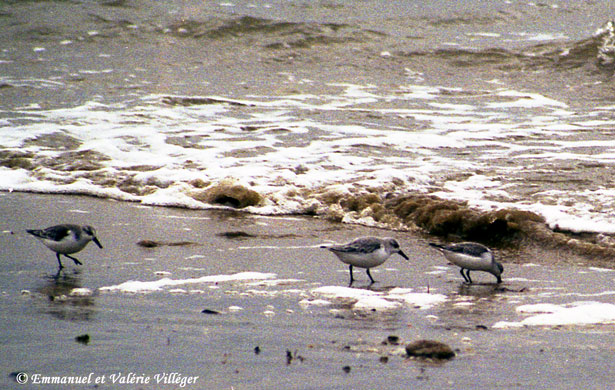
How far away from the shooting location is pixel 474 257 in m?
5.49

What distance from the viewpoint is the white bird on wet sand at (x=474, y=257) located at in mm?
5480

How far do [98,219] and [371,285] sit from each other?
328cm

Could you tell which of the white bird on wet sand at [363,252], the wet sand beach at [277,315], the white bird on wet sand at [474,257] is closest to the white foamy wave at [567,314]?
the wet sand beach at [277,315]

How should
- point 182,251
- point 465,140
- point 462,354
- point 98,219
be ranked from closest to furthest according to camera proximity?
point 462,354 → point 182,251 → point 98,219 → point 465,140

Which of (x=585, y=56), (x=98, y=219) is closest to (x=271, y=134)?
(x=98, y=219)

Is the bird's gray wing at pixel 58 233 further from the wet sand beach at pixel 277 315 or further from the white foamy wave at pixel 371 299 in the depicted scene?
the white foamy wave at pixel 371 299

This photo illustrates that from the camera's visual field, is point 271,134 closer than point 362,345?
No

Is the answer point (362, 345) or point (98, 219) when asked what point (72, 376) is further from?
point (98, 219)

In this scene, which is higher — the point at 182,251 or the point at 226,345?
the point at 226,345

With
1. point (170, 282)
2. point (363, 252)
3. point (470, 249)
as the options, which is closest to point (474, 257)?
point (470, 249)

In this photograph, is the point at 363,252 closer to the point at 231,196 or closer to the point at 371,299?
the point at 371,299

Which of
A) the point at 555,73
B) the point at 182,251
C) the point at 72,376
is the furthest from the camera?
the point at 555,73

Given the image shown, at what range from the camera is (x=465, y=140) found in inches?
424

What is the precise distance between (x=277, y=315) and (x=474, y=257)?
1.70 m
